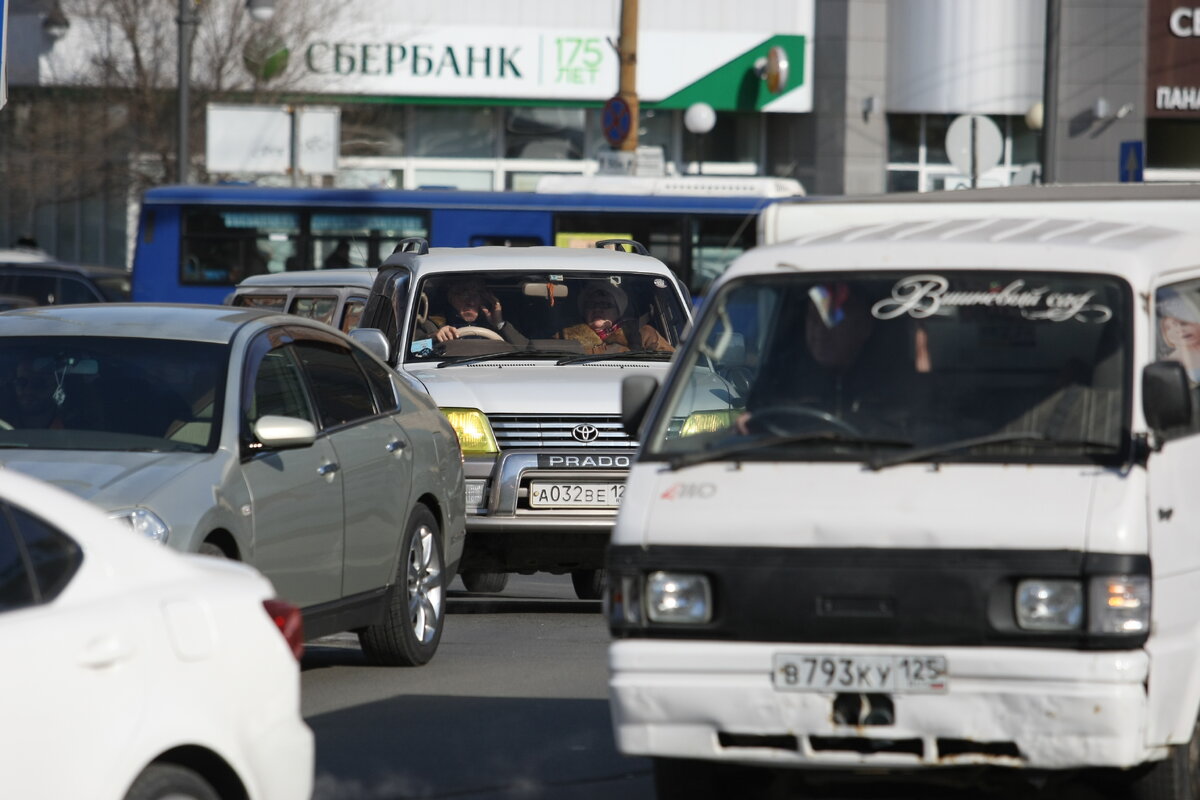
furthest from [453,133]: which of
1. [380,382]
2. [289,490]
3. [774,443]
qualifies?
[774,443]

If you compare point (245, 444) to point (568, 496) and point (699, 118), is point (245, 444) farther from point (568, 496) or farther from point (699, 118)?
point (699, 118)

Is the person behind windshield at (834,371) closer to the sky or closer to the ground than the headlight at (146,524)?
closer to the sky

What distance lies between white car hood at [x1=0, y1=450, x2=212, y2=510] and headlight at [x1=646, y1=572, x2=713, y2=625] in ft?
7.50

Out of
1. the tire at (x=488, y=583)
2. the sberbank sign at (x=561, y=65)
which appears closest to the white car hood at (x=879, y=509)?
the tire at (x=488, y=583)

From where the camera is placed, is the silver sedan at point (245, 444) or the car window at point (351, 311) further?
the car window at point (351, 311)

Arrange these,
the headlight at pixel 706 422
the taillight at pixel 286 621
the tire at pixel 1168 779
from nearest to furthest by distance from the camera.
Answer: the taillight at pixel 286 621 < the tire at pixel 1168 779 < the headlight at pixel 706 422

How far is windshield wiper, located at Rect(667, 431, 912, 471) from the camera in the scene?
573 centimetres

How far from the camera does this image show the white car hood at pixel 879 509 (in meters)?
5.28

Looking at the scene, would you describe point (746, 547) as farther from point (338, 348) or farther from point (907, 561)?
point (338, 348)

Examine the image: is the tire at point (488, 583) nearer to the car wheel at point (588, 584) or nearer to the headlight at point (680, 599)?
the car wheel at point (588, 584)

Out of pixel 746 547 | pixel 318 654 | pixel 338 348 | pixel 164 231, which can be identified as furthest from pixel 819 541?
pixel 164 231

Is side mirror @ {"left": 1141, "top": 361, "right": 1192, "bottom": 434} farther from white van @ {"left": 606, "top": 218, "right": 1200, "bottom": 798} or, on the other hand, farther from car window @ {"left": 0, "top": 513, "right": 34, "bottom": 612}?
car window @ {"left": 0, "top": 513, "right": 34, "bottom": 612}

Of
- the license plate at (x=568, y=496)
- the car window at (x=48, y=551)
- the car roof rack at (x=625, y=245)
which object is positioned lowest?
the license plate at (x=568, y=496)

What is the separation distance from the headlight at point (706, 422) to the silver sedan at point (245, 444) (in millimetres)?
1548
